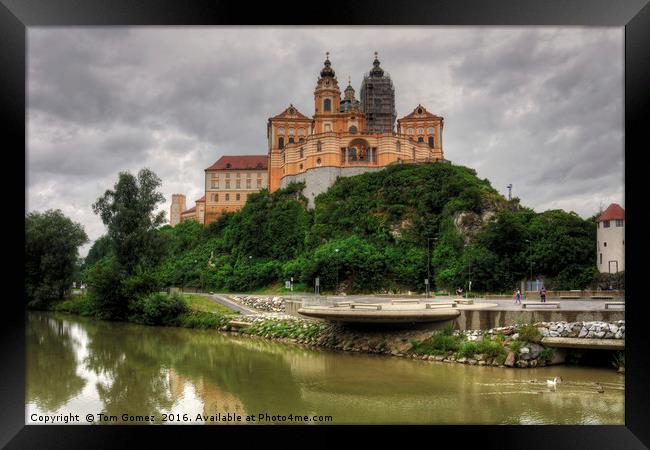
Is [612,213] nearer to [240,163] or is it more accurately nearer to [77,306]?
[77,306]

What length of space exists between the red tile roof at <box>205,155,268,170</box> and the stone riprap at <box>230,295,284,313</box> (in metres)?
24.7

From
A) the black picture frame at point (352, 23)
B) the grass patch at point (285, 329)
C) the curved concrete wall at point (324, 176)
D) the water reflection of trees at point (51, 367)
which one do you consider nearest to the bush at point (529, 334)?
the grass patch at point (285, 329)

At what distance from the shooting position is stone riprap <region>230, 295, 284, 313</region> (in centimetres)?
2514

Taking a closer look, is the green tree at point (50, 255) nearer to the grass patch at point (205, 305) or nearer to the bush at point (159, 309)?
the bush at point (159, 309)

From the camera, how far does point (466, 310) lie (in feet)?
47.7

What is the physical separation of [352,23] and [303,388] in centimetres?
793

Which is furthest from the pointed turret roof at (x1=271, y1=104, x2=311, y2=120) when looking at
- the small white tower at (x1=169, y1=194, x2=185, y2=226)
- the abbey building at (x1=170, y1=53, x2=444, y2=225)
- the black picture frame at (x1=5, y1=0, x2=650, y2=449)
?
the black picture frame at (x1=5, y1=0, x2=650, y2=449)

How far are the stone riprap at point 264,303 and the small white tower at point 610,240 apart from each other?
605 inches

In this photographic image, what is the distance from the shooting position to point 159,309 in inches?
951

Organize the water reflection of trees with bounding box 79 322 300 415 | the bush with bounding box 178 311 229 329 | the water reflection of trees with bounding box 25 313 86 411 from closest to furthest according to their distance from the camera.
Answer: the water reflection of trees with bounding box 79 322 300 415
the water reflection of trees with bounding box 25 313 86 411
the bush with bounding box 178 311 229 329

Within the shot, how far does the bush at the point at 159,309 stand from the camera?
2406 centimetres

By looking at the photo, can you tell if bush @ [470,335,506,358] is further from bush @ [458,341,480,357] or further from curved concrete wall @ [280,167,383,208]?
curved concrete wall @ [280,167,383,208]

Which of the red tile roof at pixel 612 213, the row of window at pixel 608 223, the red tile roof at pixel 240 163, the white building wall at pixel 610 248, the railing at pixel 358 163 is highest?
the red tile roof at pixel 240 163
